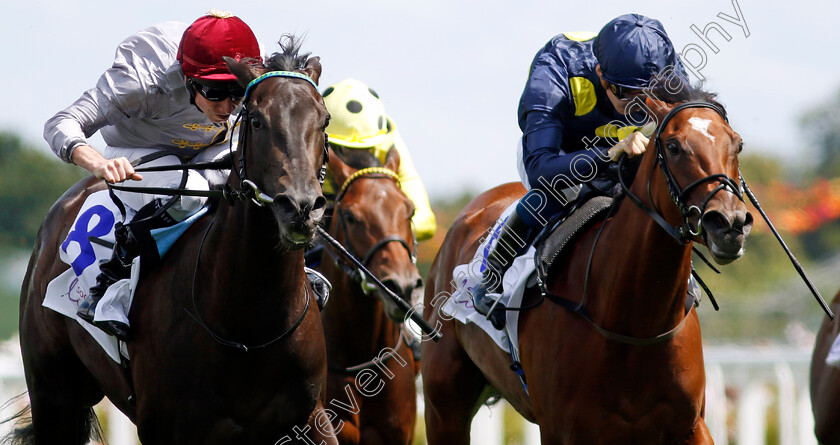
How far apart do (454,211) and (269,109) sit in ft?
133

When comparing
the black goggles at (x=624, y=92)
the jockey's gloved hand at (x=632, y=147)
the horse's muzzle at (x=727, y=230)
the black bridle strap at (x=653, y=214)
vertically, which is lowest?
the black bridle strap at (x=653, y=214)

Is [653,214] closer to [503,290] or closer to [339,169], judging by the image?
[503,290]

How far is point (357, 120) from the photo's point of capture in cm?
679

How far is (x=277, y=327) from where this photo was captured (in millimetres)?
4047

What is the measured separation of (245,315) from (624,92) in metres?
1.90

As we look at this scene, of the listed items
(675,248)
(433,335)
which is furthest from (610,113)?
(433,335)

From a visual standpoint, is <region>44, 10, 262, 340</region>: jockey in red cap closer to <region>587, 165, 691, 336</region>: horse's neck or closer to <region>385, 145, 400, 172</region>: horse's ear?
<region>587, 165, 691, 336</region>: horse's neck

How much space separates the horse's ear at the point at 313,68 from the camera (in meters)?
3.93

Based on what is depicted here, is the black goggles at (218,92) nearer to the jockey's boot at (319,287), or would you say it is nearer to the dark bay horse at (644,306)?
the jockey's boot at (319,287)

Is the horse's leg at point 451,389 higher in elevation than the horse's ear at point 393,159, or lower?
lower

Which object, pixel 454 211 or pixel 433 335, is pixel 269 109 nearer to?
pixel 433 335

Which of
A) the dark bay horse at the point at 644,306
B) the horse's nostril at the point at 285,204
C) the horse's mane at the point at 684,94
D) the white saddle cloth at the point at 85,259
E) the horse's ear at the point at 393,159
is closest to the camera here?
the horse's nostril at the point at 285,204

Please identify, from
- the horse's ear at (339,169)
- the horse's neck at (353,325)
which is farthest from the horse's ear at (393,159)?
the horse's neck at (353,325)

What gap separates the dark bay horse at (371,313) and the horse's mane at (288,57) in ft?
6.93
